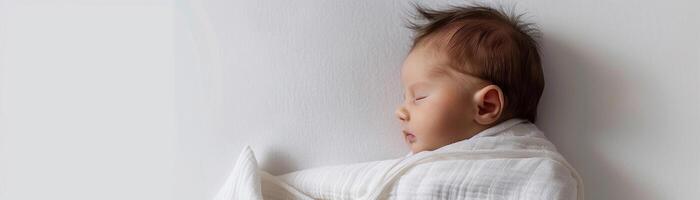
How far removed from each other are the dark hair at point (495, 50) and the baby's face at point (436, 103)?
2 cm

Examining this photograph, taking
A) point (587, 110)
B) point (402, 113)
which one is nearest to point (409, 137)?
point (402, 113)

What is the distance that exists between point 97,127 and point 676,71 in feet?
3.38

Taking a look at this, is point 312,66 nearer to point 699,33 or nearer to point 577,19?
point 577,19

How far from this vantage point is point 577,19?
4.07 feet

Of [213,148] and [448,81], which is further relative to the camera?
[213,148]

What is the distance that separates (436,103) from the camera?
113cm

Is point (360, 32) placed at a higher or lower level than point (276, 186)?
higher

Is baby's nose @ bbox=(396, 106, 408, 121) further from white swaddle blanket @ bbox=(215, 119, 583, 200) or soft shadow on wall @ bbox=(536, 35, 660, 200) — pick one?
soft shadow on wall @ bbox=(536, 35, 660, 200)

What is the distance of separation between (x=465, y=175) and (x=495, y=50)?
0.68 feet

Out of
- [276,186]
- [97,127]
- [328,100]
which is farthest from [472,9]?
[97,127]

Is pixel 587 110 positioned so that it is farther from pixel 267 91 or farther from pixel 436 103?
pixel 267 91

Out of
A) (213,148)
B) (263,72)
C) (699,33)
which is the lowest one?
(213,148)

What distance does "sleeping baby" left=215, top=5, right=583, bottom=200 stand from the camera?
109 centimetres

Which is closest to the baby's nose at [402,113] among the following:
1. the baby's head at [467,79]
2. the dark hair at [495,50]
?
the baby's head at [467,79]
